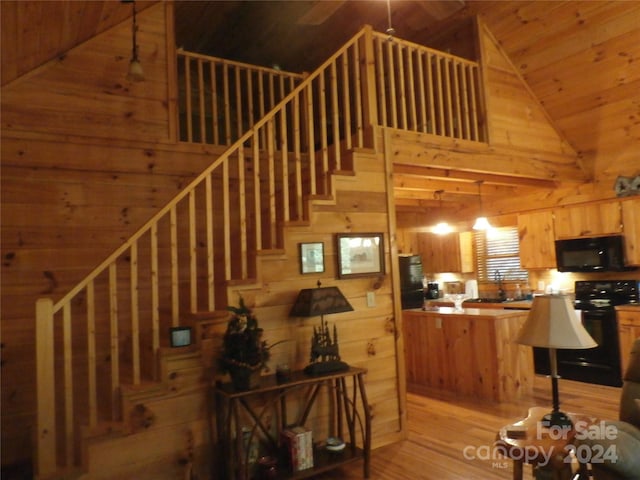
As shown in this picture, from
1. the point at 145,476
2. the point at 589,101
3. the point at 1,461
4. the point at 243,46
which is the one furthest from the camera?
the point at 243,46

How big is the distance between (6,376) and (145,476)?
1494 mm

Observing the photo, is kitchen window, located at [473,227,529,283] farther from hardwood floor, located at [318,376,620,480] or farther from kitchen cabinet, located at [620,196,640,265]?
hardwood floor, located at [318,376,620,480]

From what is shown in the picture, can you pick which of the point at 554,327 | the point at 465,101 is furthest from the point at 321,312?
the point at 465,101

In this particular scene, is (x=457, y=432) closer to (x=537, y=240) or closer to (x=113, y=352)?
(x=113, y=352)

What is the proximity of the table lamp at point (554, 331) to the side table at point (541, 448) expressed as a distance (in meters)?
0.07

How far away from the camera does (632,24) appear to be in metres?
4.23

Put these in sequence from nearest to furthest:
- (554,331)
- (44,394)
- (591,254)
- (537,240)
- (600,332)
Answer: (554,331) → (44,394) → (600,332) → (591,254) → (537,240)

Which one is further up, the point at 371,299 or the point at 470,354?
the point at 371,299

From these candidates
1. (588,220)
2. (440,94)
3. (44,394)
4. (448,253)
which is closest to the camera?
(44,394)

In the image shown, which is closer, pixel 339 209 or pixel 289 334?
pixel 289 334

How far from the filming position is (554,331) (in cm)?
221

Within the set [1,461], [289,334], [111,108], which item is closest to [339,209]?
[289,334]

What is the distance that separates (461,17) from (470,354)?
372cm

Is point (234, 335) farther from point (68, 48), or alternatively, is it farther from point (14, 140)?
point (68, 48)
